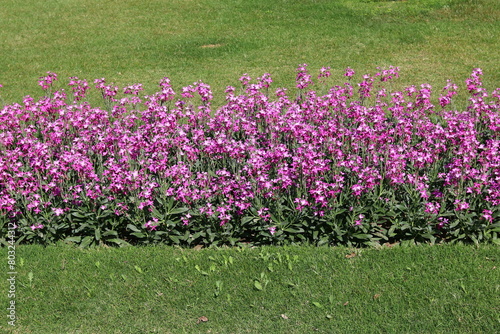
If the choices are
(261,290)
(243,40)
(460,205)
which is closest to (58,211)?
(261,290)

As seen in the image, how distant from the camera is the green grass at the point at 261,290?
4992mm

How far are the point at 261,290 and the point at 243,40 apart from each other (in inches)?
429

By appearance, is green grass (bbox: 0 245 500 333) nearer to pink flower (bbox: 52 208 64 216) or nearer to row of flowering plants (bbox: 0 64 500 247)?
row of flowering plants (bbox: 0 64 500 247)

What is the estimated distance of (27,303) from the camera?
5484mm

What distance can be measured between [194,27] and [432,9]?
24.0ft

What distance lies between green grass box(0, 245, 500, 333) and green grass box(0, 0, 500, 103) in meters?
6.47

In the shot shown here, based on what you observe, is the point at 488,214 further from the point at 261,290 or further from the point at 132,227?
the point at 132,227

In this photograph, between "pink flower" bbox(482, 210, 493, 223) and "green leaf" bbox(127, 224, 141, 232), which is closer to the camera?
"pink flower" bbox(482, 210, 493, 223)

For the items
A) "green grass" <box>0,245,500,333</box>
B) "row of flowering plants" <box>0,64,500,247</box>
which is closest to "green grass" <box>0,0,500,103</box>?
"row of flowering plants" <box>0,64,500,247</box>

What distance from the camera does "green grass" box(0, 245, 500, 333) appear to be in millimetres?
4992

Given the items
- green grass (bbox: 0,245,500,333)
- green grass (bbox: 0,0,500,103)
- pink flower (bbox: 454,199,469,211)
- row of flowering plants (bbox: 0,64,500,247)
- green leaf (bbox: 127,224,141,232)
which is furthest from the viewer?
green grass (bbox: 0,0,500,103)

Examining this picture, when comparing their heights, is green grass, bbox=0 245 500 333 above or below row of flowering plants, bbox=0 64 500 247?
below

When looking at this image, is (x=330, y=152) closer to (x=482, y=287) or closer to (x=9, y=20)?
(x=482, y=287)

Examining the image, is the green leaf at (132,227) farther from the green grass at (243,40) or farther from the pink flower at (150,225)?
the green grass at (243,40)
